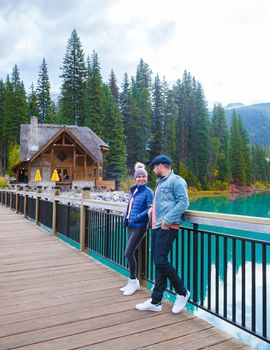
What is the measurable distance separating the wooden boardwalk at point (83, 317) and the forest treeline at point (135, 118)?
33.2 meters

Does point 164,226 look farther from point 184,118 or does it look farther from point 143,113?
point 184,118

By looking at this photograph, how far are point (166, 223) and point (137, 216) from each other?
2.40 feet

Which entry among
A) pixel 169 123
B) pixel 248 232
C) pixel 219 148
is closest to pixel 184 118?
pixel 169 123

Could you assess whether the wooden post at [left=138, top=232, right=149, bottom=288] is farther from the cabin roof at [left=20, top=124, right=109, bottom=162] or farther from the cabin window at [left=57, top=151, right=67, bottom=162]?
the cabin window at [left=57, top=151, right=67, bottom=162]

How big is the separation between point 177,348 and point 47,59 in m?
50.4

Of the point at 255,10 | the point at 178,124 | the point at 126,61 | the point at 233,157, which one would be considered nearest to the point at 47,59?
the point at 126,61

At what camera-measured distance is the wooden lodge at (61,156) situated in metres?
28.5

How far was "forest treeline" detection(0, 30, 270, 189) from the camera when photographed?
1572 inches

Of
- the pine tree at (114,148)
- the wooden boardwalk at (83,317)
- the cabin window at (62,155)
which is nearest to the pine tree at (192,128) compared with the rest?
the pine tree at (114,148)

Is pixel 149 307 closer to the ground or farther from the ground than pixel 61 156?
closer to the ground

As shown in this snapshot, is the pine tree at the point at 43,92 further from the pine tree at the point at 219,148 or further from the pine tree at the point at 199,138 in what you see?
the pine tree at the point at 219,148

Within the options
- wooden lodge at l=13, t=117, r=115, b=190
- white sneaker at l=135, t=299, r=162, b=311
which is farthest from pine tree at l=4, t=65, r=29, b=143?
white sneaker at l=135, t=299, r=162, b=311

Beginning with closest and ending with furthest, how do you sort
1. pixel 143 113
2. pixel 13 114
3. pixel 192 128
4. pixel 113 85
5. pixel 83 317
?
1. pixel 83 317
2. pixel 13 114
3. pixel 143 113
4. pixel 113 85
5. pixel 192 128

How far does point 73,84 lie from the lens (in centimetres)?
4231
